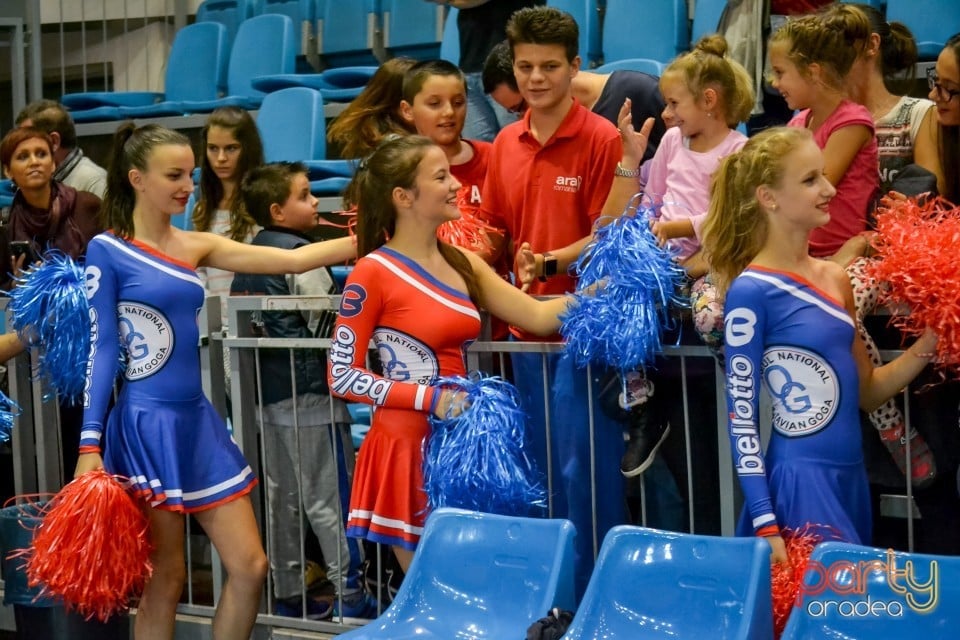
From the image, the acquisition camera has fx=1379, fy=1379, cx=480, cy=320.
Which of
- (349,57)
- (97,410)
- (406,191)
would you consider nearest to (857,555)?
(406,191)

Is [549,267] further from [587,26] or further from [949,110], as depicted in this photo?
[587,26]

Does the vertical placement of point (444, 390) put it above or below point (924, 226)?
below

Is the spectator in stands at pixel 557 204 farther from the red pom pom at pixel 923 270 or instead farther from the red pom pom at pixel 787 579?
the red pom pom at pixel 923 270

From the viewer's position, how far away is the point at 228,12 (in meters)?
8.57

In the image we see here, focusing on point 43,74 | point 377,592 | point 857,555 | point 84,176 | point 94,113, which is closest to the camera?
point 857,555

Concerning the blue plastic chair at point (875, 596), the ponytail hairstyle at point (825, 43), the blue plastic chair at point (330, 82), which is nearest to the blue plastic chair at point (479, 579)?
the blue plastic chair at point (875, 596)

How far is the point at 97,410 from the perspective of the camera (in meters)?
3.50

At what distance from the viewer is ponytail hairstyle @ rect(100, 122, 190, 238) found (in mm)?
3598

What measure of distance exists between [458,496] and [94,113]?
519cm

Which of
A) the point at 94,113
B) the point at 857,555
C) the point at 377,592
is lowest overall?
the point at 377,592

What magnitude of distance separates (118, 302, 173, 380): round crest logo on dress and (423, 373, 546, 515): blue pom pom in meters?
0.74

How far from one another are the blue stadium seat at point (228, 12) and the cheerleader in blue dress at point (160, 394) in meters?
4.84

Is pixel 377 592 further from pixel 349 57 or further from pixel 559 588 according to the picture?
pixel 349 57

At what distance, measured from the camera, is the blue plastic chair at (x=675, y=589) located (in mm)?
2705
